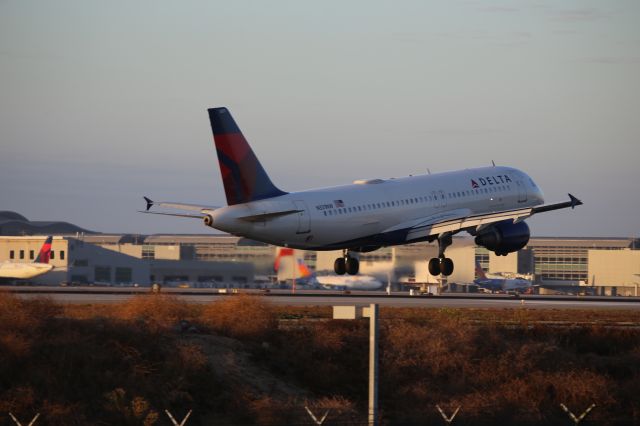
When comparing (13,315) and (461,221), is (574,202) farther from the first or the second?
(13,315)

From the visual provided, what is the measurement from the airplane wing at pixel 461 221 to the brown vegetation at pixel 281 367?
27.4 feet

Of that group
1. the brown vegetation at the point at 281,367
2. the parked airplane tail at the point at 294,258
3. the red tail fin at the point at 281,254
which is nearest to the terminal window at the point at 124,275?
the red tail fin at the point at 281,254

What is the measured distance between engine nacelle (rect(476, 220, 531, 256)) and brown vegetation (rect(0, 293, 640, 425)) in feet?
28.1

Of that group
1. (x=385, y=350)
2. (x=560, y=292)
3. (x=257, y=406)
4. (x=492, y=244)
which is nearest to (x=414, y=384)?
(x=385, y=350)

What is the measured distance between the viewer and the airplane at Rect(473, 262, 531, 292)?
127562 mm

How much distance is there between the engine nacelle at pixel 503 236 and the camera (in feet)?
229

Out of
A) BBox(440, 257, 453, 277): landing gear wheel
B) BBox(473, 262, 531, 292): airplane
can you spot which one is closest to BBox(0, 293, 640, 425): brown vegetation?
BBox(440, 257, 453, 277): landing gear wheel

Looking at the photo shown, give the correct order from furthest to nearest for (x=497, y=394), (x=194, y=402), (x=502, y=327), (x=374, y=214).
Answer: (x=374, y=214)
(x=502, y=327)
(x=497, y=394)
(x=194, y=402)

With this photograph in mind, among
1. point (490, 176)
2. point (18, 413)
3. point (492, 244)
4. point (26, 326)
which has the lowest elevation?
point (18, 413)

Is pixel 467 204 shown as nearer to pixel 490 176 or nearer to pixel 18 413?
pixel 490 176

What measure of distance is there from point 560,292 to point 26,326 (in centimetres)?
10138

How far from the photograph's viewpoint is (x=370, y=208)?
220 feet

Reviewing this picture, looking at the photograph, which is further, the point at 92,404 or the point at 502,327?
the point at 502,327

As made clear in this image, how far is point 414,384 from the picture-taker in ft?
169
